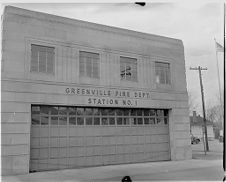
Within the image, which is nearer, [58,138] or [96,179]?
[96,179]

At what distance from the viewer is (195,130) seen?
6388 centimetres

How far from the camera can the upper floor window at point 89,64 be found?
16.2 metres

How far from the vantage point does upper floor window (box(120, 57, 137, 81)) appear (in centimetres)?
1748

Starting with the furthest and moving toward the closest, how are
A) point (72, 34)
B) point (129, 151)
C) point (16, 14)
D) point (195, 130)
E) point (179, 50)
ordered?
point (195, 130) → point (179, 50) → point (129, 151) → point (72, 34) → point (16, 14)

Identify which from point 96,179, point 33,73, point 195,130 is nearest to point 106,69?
point 33,73

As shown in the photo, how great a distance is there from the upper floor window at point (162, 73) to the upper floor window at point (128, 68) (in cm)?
171

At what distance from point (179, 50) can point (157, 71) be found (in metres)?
2.61

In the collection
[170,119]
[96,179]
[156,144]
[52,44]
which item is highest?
[52,44]

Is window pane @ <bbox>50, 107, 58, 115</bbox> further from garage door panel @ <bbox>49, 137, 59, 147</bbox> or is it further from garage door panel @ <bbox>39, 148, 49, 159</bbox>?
garage door panel @ <bbox>39, 148, 49, 159</bbox>

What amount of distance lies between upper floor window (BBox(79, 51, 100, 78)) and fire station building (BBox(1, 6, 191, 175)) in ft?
0.18

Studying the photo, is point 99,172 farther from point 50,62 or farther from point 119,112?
point 50,62

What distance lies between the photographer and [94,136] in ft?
52.7

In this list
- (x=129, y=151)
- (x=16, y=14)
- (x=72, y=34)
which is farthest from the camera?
(x=129, y=151)

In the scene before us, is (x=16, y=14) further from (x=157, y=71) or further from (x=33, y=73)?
(x=157, y=71)
